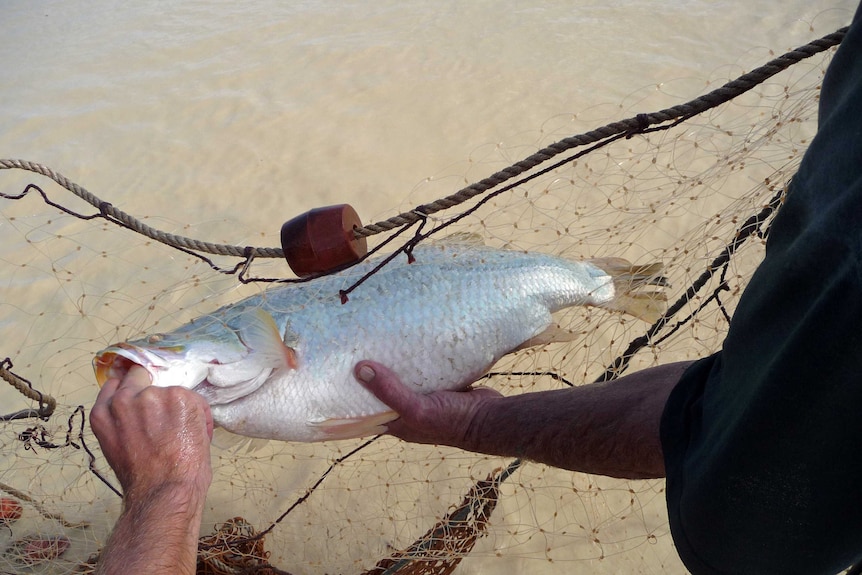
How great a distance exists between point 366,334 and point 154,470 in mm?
876

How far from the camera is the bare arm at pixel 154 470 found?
1.25 meters

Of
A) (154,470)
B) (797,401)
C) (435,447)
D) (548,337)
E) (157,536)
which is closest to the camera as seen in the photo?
(797,401)

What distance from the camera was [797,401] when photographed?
79 cm

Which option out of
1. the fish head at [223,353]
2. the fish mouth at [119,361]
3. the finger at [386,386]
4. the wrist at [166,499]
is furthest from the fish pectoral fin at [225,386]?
the wrist at [166,499]

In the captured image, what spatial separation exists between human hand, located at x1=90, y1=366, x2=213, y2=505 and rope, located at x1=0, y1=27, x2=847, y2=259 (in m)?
0.52

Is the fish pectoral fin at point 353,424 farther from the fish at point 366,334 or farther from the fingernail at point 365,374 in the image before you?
the fingernail at point 365,374

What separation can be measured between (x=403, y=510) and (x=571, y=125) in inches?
143

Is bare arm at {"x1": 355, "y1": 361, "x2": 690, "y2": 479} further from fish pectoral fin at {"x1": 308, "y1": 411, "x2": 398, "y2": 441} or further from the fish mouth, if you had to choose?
the fish mouth

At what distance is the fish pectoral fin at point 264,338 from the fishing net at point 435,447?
0.20 metres

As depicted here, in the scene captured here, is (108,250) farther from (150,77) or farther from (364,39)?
(364,39)

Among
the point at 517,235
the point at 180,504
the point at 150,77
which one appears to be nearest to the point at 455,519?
the point at 180,504

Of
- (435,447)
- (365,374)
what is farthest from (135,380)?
(435,447)

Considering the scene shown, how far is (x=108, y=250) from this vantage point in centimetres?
442

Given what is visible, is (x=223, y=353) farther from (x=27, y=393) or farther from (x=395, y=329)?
(x=27, y=393)
